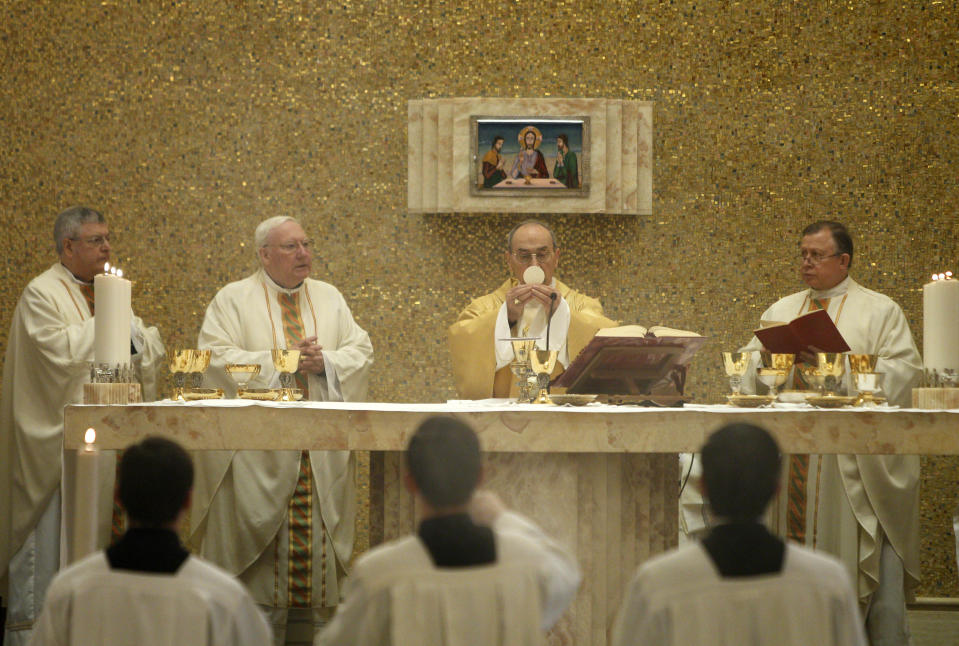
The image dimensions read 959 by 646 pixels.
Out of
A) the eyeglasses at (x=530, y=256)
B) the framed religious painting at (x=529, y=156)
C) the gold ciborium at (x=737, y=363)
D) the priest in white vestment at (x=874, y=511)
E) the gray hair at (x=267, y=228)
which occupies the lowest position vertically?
the priest in white vestment at (x=874, y=511)

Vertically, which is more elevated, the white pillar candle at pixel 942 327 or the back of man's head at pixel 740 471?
the white pillar candle at pixel 942 327

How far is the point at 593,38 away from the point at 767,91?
3.41 ft

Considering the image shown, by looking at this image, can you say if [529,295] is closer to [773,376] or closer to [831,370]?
[773,376]

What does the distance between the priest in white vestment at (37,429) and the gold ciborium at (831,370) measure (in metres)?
3.03

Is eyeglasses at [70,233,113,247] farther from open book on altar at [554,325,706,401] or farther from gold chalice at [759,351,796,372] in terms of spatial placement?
gold chalice at [759,351,796,372]

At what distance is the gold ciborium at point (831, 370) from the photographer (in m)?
3.84

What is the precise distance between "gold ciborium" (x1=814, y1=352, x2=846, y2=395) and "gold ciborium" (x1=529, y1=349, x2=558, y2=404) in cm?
90

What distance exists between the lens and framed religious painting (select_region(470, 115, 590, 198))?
6340mm

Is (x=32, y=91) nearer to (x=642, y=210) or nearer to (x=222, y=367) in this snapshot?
(x=222, y=367)

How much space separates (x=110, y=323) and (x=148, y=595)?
1.91m

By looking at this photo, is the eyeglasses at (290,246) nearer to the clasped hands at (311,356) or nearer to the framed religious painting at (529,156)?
the clasped hands at (311,356)

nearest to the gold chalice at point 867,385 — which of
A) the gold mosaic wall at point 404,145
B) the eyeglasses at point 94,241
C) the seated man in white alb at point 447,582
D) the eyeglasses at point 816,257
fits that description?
the eyeglasses at point 816,257

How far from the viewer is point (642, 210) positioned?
6.37 meters

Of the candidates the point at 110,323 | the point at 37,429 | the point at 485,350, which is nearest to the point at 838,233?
the point at 485,350
